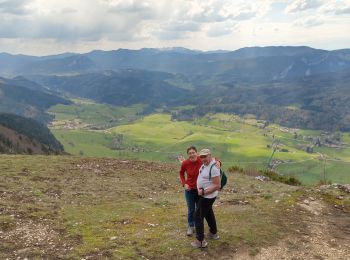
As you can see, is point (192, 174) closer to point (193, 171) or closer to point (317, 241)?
point (193, 171)

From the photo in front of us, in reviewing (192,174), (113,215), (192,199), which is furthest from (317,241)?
(113,215)

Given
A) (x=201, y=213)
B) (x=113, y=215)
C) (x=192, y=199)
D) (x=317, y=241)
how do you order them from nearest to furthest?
1. (x=201, y=213)
2. (x=192, y=199)
3. (x=317, y=241)
4. (x=113, y=215)

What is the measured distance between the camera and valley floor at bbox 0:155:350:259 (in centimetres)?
1495

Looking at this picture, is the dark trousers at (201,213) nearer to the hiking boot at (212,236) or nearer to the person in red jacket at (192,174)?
the person in red jacket at (192,174)

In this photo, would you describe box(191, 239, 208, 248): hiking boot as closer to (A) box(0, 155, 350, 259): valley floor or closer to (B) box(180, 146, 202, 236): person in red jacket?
(A) box(0, 155, 350, 259): valley floor

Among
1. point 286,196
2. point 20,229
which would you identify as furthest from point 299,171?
point 20,229

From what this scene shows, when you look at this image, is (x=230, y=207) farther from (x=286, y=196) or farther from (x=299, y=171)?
(x=299, y=171)

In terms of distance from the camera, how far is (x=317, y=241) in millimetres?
17203

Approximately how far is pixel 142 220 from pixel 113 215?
1765mm

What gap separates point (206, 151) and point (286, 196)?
40.0 ft

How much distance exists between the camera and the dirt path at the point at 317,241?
1548 centimetres

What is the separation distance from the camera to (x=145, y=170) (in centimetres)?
3447

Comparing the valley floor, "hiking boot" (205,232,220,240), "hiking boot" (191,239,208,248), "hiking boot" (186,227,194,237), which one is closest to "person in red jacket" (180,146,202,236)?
"hiking boot" (186,227,194,237)

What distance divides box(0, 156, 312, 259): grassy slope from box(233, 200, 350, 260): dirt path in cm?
60
